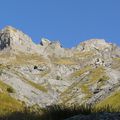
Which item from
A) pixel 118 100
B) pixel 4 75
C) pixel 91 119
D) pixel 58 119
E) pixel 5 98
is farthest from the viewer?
pixel 4 75

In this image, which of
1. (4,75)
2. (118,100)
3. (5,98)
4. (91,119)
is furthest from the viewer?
(4,75)

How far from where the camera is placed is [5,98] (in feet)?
355

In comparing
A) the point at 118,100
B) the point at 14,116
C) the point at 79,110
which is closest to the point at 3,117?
the point at 14,116

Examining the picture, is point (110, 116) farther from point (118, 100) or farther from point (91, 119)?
point (118, 100)

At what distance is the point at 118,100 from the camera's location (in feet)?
471

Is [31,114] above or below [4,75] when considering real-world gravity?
below

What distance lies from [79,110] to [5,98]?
8933 centimetres

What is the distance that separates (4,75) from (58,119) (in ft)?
545

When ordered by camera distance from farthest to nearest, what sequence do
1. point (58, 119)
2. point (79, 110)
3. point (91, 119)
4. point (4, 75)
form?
point (4, 75), point (79, 110), point (58, 119), point (91, 119)

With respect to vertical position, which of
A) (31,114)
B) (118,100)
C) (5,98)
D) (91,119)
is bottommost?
(91,119)

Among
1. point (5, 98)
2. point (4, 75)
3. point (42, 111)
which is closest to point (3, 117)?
point (42, 111)

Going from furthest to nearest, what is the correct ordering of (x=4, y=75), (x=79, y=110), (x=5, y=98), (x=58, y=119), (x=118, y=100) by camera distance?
(x=4, y=75) → (x=118, y=100) → (x=5, y=98) → (x=79, y=110) → (x=58, y=119)

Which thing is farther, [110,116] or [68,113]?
[68,113]

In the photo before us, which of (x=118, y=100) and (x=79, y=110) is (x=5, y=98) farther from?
(x=79, y=110)
